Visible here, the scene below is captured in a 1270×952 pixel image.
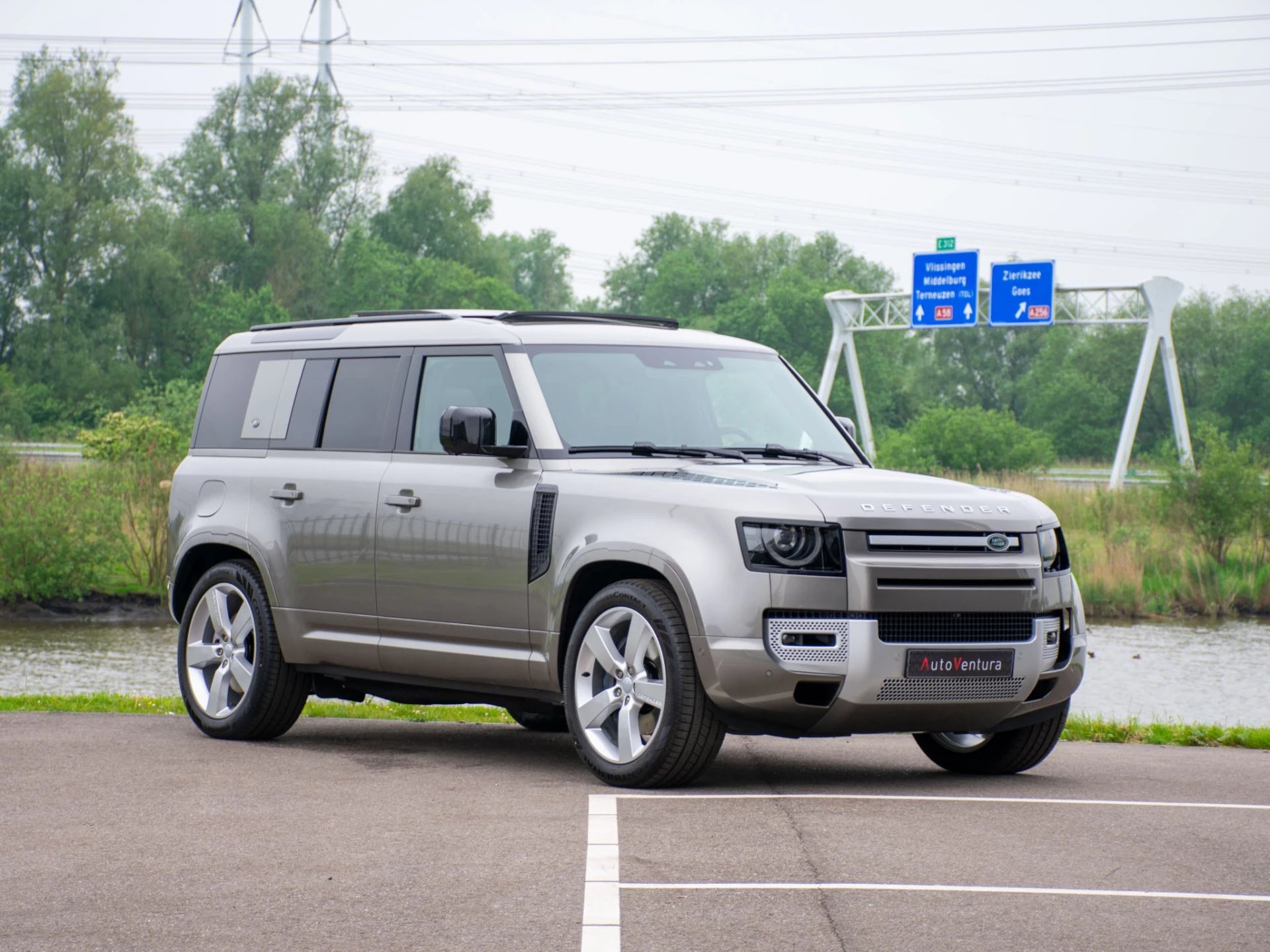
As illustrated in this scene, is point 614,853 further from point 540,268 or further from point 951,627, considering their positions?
point 540,268

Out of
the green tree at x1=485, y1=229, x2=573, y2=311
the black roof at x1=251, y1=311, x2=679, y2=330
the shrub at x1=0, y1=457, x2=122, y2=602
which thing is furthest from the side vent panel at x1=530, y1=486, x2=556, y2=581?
the green tree at x1=485, y1=229, x2=573, y2=311

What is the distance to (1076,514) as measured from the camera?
36.4 metres

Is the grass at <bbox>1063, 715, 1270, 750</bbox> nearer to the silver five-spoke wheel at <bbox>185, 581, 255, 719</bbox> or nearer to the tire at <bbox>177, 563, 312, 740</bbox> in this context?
the tire at <bbox>177, 563, 312, 740</bbox>

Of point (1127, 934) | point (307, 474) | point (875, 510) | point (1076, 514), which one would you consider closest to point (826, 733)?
point (875, 510)

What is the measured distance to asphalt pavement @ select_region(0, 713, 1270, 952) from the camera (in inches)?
207

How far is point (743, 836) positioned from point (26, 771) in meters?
3.77

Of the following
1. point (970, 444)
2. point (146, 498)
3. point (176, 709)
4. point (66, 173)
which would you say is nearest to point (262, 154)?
point (66, 173)

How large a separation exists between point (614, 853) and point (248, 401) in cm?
508

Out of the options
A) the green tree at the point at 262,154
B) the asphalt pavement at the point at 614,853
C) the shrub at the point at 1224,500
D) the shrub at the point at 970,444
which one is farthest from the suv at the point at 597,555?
the green tree at the point at 262,154

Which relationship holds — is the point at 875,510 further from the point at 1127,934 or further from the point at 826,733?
the point at 1127,934

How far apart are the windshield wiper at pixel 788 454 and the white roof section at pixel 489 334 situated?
1.91 ft

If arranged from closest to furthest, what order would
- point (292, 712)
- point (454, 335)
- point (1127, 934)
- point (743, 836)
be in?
point (1127, 934)
point (743, 836)
point (454, 335)
point (292, 712)

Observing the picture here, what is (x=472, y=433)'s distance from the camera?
8453 millimetres

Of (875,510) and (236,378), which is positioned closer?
(875,510)
